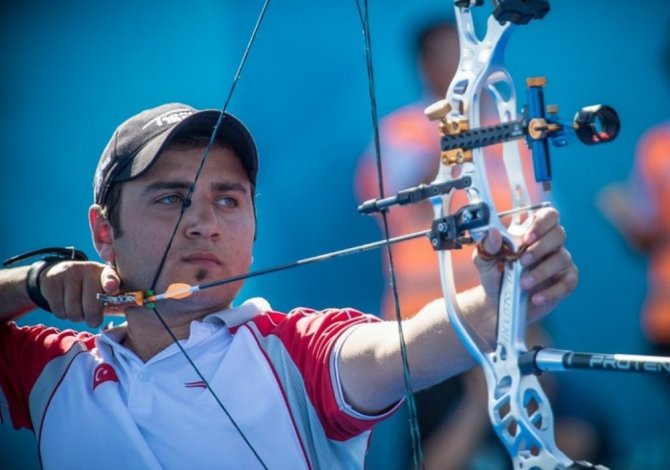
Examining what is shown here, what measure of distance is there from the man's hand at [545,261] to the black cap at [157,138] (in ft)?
2.91

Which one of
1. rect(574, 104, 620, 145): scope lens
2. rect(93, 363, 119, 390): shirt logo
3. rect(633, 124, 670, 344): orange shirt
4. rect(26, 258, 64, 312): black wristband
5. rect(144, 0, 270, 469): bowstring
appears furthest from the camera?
rect(633, 124, 670, 344): orange shirt

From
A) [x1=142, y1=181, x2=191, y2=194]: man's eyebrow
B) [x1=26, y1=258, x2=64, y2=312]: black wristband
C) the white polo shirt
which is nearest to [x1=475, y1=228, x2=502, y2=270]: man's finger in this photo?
the white polo shirt

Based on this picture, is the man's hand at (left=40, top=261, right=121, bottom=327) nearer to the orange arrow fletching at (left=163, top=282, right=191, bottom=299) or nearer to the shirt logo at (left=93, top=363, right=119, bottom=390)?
the shirt logo at (left=93, top=363, right=119, bottom=390)

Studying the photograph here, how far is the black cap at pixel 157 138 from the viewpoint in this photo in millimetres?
1978

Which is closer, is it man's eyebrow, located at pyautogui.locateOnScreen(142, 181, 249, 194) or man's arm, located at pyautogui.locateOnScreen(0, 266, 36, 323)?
man's eyebrow, located at pyautogui.locateOnScreen(142, 181, 249, 194)

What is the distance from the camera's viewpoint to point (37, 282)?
83.1 inches

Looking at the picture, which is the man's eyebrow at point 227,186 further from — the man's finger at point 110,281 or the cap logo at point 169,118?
the man's finger at point 110,281

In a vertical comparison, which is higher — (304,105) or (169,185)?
(304,105)

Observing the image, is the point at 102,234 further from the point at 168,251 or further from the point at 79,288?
the point at 168,251

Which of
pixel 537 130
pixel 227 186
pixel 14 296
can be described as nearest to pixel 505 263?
pixel 537 130

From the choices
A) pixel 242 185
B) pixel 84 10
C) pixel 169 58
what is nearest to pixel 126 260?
pixel 242 185

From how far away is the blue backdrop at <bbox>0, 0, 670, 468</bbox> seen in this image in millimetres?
2289

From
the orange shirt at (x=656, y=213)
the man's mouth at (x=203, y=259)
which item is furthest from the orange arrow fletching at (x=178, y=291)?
the orange shirt at (x=656, y=213)

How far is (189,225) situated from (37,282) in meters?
0.46
